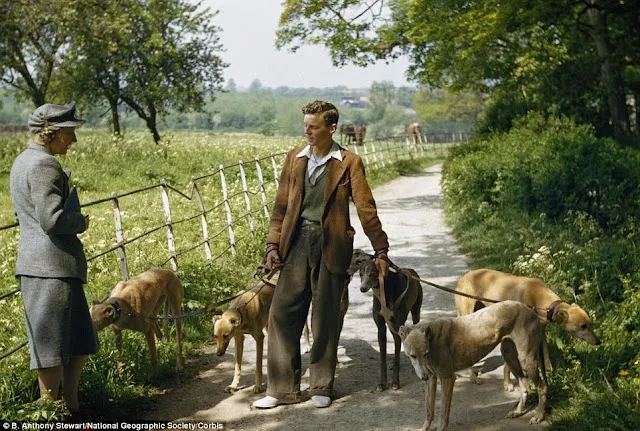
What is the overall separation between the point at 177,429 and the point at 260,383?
102cm

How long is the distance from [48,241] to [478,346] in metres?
3.16

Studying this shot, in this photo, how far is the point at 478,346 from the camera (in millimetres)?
5703

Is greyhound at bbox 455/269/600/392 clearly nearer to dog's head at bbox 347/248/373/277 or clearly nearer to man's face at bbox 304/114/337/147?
dog's head at bbox 347/248/373/277

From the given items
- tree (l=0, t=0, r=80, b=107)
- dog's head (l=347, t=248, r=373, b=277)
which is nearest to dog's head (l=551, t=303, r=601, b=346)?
dog's head (l=347, t=248, r=373, b=277)

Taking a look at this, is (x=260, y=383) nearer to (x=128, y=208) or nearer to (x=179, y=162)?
(x=128, y=208)

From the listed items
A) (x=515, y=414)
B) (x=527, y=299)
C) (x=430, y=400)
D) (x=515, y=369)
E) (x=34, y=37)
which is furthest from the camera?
(x=34, y=37)

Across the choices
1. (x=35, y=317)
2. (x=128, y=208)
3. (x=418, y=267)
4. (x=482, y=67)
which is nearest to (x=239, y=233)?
(x=418, y=267)

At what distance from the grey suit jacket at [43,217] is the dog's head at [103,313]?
108 cm

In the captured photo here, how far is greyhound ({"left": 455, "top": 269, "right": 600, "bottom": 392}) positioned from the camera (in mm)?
6164

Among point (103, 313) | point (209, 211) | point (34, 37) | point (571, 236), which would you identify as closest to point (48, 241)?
point (103, 313)

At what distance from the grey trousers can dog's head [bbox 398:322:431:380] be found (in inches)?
41.8

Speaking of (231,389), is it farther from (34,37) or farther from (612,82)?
(34,37)

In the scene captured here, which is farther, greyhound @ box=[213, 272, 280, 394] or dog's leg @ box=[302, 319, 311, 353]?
dog's leg @ box=[302, 319, 311, 353]

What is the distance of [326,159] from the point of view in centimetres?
626
